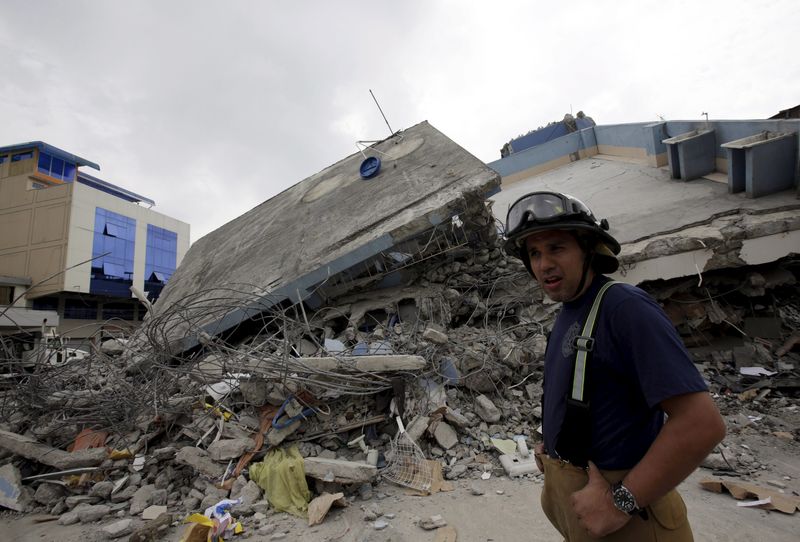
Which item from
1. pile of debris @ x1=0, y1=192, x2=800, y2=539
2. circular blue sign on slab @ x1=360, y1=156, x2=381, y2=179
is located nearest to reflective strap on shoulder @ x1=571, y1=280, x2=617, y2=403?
pile of debris @ x1=0, y1=192, x2=800, y2=539

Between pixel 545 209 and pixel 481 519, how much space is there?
2.41 meters

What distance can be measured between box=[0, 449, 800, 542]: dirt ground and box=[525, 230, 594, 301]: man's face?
1995 mm

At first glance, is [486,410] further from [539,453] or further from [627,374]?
[627,374]

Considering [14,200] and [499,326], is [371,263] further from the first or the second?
[14,200]

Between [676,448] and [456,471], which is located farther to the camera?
[456,471]

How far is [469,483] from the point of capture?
10.6ft

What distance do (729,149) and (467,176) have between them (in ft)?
12.9

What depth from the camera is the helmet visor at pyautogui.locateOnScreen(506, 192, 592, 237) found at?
133cm

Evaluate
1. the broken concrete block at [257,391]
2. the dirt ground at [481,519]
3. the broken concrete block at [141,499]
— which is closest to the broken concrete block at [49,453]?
the dirt ground at [481,519]

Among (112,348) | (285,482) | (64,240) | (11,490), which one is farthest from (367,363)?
(64,240)

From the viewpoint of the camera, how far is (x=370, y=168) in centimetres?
757

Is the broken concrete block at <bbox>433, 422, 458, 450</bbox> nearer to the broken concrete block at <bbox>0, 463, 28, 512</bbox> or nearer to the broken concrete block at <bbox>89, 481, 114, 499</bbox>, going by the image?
the broken concrete block at <bbox>89, 481, 114, 499</bbox>

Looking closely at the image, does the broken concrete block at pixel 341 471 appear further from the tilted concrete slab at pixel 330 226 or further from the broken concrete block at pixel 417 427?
the tilted concrete slab at pixel 330 226

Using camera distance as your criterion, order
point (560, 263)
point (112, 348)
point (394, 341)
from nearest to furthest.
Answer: point (560, 263) < point (394, 341) < point (112, 348)
